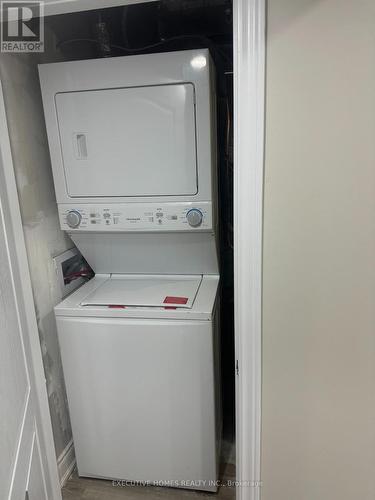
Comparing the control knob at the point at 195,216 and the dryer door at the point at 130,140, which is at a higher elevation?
the dryer door at the point at 130,140

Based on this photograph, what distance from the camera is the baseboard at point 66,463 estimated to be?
69.7 inches

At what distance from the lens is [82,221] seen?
1.58 metres

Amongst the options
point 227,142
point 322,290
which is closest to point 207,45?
point 227,142

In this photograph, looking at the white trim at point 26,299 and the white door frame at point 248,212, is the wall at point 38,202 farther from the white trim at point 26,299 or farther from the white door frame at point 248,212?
the white door frame at point 248,212

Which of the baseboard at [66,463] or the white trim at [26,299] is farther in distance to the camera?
the baseboard at [66,463]

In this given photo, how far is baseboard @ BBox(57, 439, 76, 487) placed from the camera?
69.7 inches

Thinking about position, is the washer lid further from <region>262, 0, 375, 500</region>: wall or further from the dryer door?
<region>262, 0, 375, 500</region>: wall

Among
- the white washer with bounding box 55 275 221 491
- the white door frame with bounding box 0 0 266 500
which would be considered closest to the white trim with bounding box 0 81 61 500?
the white door frame with bounding box 0 0 266 500

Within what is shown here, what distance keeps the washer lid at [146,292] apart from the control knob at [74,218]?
34cm

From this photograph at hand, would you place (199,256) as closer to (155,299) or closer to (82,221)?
(155,299)

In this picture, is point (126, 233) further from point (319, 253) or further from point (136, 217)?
point (319, 253)

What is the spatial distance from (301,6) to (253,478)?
1.33m

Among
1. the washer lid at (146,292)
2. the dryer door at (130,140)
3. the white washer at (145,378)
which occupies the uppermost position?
the dryer door at (130,140)

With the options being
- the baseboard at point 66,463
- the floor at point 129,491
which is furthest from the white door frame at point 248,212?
the baseboard at point 66,463
